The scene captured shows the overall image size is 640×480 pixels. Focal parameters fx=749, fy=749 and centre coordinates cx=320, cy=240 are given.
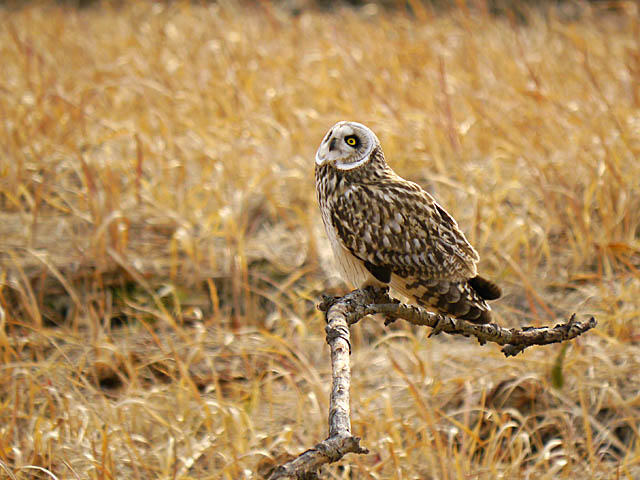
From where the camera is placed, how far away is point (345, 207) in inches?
57.5

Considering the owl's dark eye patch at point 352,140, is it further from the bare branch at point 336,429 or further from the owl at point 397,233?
the bare branch at point 336,429

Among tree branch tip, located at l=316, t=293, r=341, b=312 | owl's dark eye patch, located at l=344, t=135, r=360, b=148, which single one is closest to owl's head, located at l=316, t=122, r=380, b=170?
owl's dark eye patch, located at l=344, t=135, r=360, b=148

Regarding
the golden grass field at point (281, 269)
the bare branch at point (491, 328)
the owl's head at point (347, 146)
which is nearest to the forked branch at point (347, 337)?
the bare branch at point (491, 328)

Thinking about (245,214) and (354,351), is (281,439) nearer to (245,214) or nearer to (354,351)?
(354,351)

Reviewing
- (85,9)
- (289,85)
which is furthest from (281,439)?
(85,9)

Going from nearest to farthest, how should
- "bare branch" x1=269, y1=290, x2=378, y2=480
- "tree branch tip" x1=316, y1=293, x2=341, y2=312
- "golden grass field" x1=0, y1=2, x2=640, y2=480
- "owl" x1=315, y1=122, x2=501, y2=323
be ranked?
"bare branch" x1=269, y1=290, x2=378, y2=480 → "tree branch tip" x1=316, y1=293, x2=341, y2=312 → "owl" x1=315, y1=122, x2=501, y2=323 → "golden grass field" x1=0, y1=2, x2=640, y2=480

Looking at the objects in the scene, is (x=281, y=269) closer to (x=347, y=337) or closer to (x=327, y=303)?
(x=327, y=303)

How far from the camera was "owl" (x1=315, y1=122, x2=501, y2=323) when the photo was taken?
4.70 feet

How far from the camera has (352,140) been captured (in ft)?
4.28

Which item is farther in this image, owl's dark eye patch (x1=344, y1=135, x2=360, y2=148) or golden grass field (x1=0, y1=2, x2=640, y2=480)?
golden grass field (x1=0, y1=2, x2=640, y2=480)

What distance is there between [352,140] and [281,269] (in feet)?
5.97

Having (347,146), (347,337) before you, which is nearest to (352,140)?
(347,146)

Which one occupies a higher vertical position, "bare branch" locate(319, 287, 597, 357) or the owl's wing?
the owl's wing

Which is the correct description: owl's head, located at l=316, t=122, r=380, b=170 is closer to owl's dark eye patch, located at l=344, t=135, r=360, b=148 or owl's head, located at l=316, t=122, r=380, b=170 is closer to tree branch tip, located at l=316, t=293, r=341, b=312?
owl's dark eye patch, located at l=344, t=135, r=360, b=148
